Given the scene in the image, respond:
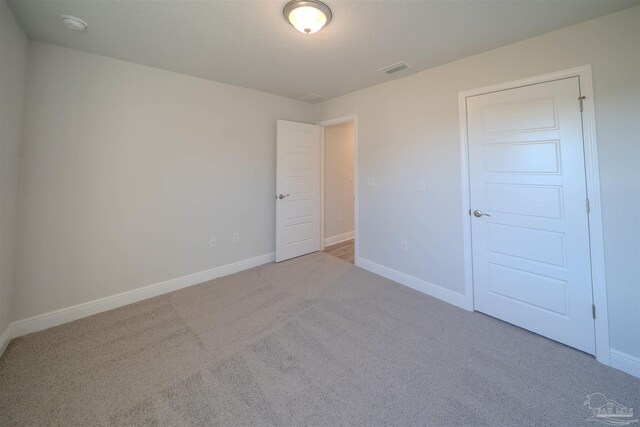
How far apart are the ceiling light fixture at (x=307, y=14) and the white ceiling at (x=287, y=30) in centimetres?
5

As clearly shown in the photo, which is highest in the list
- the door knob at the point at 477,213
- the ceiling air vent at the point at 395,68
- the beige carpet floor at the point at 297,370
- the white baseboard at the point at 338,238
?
the ceiling air vent at the point at 395,68

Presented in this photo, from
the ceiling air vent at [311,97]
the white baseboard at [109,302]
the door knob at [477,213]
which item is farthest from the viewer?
the ceiling air vent at [311,97]

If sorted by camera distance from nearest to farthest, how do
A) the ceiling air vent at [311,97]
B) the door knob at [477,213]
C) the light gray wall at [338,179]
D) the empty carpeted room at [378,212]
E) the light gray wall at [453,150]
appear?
the empty carpeted room at [378,212]
the light gray wall at [453,150]
the door knob at [477,213]
the ceiling air vent at [311,97]
the light gray wall at [338,179]

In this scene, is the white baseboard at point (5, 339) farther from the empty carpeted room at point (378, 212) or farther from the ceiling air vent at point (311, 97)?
the ceiling air vent at point (311, 97)

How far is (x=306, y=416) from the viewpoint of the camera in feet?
4.53

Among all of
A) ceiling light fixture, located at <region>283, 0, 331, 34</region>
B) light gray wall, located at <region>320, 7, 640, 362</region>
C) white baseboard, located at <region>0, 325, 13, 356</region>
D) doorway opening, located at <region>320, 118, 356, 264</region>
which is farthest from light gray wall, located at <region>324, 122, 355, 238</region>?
white baseboard, located at <region>0, 325, 13, 356</region>

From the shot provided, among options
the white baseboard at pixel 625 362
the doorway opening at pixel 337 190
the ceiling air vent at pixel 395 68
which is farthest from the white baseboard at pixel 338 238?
the white baseboard at pixel 625 362

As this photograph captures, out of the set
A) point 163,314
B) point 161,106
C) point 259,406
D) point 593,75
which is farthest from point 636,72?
point 163,314

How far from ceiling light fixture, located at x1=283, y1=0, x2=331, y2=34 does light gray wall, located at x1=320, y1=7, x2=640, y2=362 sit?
4.86 ft

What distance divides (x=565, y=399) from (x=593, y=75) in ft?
7.13

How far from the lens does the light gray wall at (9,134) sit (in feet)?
5.61

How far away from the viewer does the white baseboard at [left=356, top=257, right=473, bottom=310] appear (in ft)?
8.38

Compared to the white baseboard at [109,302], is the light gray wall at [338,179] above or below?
above

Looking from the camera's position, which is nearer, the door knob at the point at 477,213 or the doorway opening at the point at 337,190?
the door knob at the point at 477,213
